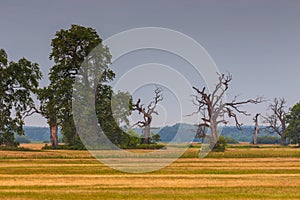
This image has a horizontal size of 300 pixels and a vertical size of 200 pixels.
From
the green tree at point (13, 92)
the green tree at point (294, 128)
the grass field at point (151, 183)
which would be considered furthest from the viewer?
the green tree at point (294, 128)

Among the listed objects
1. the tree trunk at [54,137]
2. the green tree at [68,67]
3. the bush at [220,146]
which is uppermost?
the green tree at [68,67]

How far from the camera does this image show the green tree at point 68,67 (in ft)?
288

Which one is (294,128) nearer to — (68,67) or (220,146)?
(220,146)

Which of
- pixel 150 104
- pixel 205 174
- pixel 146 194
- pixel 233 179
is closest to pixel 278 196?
pixel 146 194

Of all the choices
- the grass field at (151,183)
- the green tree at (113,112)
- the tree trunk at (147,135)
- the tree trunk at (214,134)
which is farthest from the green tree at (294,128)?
the grass field at (151,183)

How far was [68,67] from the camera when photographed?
89500 mm

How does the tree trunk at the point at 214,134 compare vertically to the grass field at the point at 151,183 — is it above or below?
above

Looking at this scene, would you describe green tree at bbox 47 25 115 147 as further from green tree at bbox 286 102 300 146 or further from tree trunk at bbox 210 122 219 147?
green tree at bbox 286 102 300 146

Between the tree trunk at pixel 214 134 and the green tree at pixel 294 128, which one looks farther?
the green tree at pixel 294 128

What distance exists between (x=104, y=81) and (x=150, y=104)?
16008mm

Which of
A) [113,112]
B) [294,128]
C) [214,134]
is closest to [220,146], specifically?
[214,134]

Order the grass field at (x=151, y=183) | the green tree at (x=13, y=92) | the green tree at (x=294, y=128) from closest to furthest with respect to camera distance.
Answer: the grass field at (x=151, y=183) → the green tree at (x=13, y=92) → the green tree at (x=294, y=128)

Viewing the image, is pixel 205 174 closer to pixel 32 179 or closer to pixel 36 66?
pixel 32 179

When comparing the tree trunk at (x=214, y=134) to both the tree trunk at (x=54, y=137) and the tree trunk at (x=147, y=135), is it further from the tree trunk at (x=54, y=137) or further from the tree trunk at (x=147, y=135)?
the tree trunk at (x=54, y=137)
